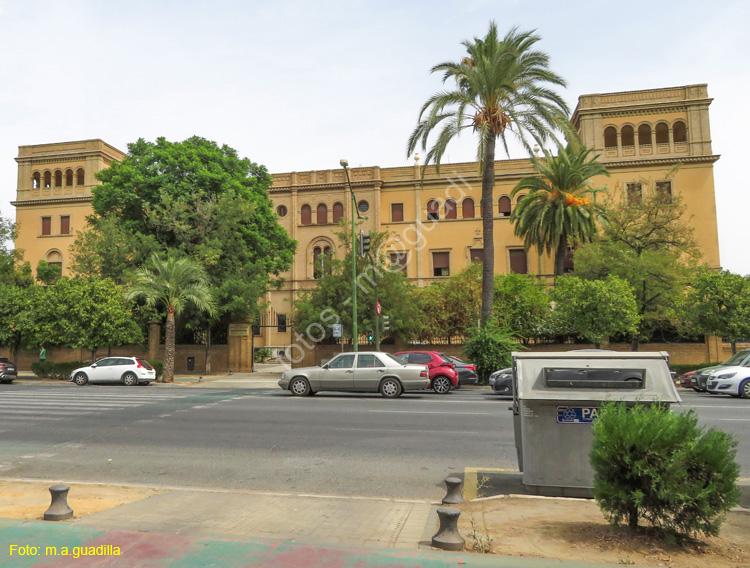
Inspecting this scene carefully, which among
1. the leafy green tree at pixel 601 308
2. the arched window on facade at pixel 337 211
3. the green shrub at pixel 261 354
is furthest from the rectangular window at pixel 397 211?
the leafy green tree at pixel 601 308

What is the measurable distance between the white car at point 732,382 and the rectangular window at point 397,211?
107 ft

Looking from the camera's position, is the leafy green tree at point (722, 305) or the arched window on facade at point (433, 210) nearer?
the leafy green tree at point (722, 305)

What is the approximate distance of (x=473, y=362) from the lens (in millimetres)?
25984

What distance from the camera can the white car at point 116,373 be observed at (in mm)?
26438

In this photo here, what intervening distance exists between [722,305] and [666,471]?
2738 cm

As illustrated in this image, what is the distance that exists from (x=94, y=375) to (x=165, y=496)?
22086mm

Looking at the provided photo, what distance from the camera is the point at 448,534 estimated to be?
5000mm

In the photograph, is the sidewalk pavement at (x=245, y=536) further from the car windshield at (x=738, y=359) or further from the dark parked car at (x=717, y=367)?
the car windshield at (x=738, y=359)

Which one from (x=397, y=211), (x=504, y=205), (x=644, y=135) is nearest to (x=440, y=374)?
(x=504, y=205)

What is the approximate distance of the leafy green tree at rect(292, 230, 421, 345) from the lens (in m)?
30.7

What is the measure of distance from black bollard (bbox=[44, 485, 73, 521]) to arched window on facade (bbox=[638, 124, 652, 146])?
159 ft

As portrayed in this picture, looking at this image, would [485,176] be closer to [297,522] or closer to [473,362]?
[473,362]

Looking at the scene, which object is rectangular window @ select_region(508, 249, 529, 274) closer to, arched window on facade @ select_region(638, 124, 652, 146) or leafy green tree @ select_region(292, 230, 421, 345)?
arched window on facade @ select_region(638, 124, 652, 146)

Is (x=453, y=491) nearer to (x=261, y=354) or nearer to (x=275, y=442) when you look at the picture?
(x=275, y=442)
